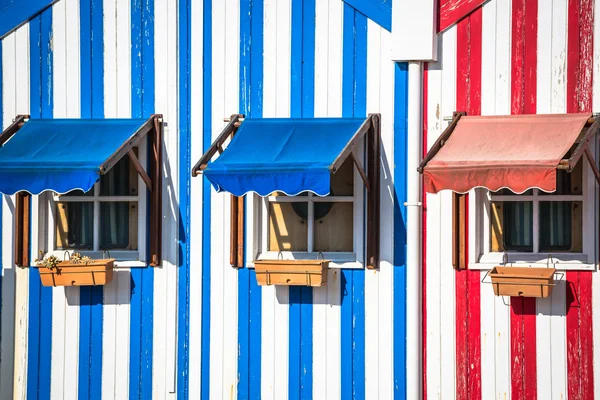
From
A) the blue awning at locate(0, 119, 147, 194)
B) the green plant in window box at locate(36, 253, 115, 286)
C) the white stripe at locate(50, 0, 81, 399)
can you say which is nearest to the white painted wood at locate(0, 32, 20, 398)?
the white stripe at locate(50, 0, 81, 399)

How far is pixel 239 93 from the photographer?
7871 mm

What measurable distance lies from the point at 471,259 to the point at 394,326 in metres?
0.87

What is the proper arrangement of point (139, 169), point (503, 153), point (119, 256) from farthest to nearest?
1. point (119, 256)
2. point (139, 169)
3. point (503, 153)

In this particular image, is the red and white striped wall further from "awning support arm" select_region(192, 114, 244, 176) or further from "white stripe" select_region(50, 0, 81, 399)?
"white stripe" select_region(50, 0, 81, 399)

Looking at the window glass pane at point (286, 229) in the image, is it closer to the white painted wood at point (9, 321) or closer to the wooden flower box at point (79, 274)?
the wooden flower box at point (79, 274)

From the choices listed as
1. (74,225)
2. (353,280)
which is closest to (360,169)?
(353,280)

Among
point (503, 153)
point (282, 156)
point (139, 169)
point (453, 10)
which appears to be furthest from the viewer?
point (139, 169)

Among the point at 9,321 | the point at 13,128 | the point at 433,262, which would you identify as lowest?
the point at 9,321

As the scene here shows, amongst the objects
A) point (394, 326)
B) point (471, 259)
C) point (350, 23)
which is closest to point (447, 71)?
point (350, 23)

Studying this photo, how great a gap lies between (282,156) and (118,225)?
1.94 m

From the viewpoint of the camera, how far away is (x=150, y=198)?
7.96 m

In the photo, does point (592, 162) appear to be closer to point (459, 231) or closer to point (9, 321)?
point (459, 231)

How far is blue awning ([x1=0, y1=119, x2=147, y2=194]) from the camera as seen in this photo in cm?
713

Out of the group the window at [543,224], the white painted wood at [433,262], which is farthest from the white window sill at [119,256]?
the window at [543,224]
